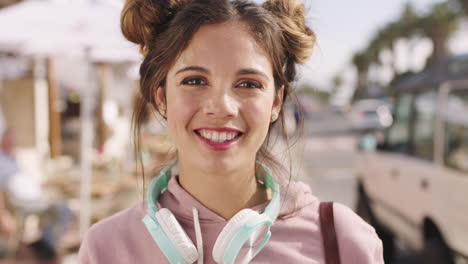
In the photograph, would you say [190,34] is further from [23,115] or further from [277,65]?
[23,115]

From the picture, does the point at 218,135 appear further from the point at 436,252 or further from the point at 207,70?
the point at 436,252

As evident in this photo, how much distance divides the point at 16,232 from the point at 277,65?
390 centimetres

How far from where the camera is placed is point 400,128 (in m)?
5.13

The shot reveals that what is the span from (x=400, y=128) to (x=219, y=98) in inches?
167

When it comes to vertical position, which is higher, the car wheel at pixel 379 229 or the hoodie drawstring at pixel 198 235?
the hoodie drawstring at pixel 198 235

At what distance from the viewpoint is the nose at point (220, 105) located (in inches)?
52.3

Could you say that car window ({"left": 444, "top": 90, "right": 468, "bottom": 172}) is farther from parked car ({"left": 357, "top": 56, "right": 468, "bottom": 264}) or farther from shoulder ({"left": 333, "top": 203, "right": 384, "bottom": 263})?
shoulder ({"left": 333, "top": 203, "right": 384, "bottom": 263})

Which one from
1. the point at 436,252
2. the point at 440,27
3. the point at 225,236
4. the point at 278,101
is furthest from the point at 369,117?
the point at 225,236

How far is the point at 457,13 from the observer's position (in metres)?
27.0

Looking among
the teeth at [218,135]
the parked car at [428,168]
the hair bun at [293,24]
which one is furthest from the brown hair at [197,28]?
the parked car at [428,168]

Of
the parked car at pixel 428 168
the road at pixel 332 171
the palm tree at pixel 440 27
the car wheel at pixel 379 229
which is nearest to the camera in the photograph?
the parked car at pixel 428 168

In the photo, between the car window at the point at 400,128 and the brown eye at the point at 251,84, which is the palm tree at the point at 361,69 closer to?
the car window at the point at 400,128

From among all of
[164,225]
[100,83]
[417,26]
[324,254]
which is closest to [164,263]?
[164,225]

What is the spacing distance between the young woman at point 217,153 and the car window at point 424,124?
307 cm
